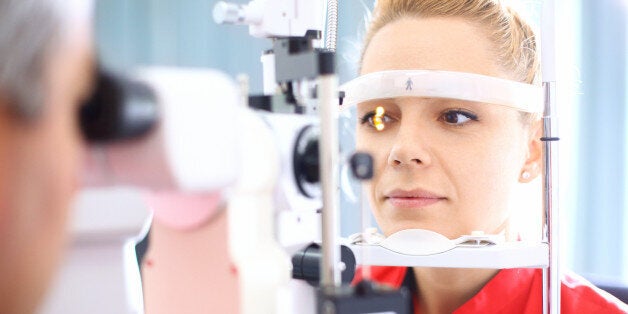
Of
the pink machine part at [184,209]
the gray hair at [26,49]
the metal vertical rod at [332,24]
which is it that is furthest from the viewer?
the metal vertical rod at [332,24]

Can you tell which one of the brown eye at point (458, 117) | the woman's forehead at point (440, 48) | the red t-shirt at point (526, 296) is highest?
the woman's forehead at point (440, 48)

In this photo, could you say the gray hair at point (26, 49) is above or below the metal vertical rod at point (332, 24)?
below

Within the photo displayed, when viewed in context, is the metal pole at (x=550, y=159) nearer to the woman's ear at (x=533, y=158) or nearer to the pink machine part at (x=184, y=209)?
the woman's ear at (x=533, y=158)

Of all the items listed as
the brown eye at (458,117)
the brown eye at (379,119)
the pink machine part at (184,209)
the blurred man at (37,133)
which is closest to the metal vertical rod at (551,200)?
the brown eye at (458,117)

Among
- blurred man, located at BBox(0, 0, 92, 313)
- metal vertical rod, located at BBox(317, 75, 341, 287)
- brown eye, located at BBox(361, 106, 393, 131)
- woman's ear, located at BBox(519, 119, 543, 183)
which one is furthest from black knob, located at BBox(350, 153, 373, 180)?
woman's ear, located at BBox(519, 119, 543, 183)

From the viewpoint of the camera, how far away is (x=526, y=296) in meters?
1.15

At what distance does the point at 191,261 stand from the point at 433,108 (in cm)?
63

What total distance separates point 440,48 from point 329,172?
585mm

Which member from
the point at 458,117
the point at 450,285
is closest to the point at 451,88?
the point at 458,117

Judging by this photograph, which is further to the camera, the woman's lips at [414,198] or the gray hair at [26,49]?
the woman's lips at [414,198]

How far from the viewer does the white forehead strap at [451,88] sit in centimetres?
108

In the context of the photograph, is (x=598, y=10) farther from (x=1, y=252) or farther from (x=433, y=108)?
(x=1, y=252)

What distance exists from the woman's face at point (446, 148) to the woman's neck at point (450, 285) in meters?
0.09

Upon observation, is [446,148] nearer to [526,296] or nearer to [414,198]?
[414,198]
